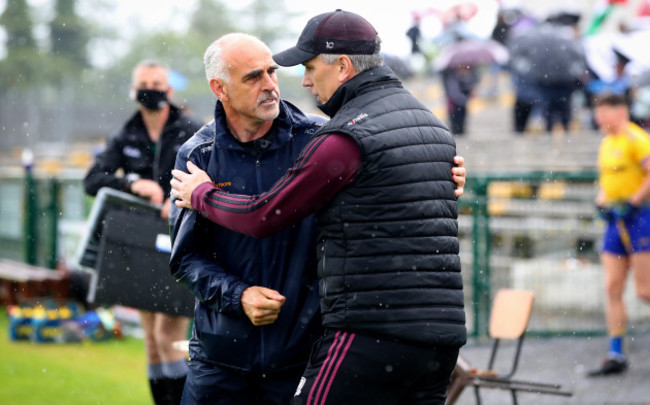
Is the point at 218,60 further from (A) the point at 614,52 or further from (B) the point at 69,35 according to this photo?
(B) the point at 69,35

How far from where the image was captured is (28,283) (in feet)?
36.0

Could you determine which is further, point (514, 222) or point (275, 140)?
point (514, 222)

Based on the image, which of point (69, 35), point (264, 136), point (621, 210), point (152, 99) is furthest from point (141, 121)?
point (69, 35)

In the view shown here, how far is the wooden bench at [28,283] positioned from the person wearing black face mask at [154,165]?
469 cm

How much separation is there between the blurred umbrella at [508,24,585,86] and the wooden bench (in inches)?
268

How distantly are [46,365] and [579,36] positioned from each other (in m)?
9.11

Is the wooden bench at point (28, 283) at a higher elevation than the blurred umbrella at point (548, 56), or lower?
lower

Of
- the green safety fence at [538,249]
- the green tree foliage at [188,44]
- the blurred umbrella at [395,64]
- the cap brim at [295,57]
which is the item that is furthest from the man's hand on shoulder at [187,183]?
the green tree foliage at [188,44]

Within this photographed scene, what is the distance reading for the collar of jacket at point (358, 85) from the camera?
323 cm

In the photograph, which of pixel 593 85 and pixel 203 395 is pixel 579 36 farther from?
pixel 203 395

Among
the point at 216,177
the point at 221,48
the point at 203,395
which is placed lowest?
the point at 203,395

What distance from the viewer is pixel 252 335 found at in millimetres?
3572

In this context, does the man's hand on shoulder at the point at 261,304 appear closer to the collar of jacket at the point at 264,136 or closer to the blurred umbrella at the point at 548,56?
the collar of jacket at the point at 264,136

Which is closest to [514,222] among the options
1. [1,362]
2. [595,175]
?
[595,175]
